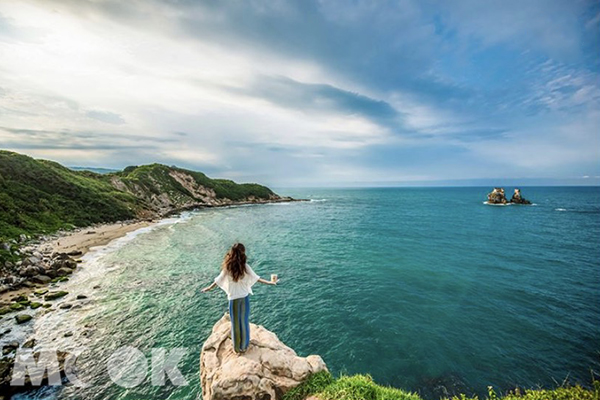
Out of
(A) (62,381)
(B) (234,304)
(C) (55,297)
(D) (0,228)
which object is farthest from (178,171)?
(B) (234,304)

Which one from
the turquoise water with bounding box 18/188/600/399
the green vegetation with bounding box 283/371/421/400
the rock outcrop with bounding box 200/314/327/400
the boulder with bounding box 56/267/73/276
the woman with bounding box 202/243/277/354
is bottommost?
the turquoise water with bounding box 18/188/600/399

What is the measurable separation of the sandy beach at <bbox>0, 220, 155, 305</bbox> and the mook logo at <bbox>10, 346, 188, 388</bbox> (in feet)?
34.7

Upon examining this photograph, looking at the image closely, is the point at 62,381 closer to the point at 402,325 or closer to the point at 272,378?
the point at 272,378

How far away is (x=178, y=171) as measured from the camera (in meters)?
122

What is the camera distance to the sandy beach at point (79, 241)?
869 inches

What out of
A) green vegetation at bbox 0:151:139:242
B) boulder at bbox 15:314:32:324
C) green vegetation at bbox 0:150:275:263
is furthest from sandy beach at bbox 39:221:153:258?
boulder at bbox 15:314:32:324

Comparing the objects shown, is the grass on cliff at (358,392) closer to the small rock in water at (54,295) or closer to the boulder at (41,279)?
the small rock in water at (54,295)

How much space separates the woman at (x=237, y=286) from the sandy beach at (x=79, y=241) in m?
24.7

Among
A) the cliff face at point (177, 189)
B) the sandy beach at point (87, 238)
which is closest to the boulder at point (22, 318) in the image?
the sandy beach at point (87, 238)

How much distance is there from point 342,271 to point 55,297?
90.5ft

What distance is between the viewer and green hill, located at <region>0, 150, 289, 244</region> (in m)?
41.2

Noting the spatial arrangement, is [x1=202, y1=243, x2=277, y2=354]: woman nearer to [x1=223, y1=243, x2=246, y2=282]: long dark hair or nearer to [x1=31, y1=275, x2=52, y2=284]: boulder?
[x1=223, y1=243, x2=246, y2=282]: long dark hair

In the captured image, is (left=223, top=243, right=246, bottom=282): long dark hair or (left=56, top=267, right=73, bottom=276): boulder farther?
(left=56, top=267, right=73, bottom=276): boulder

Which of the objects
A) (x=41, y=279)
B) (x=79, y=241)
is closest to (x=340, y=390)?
(x=41, y=279)
